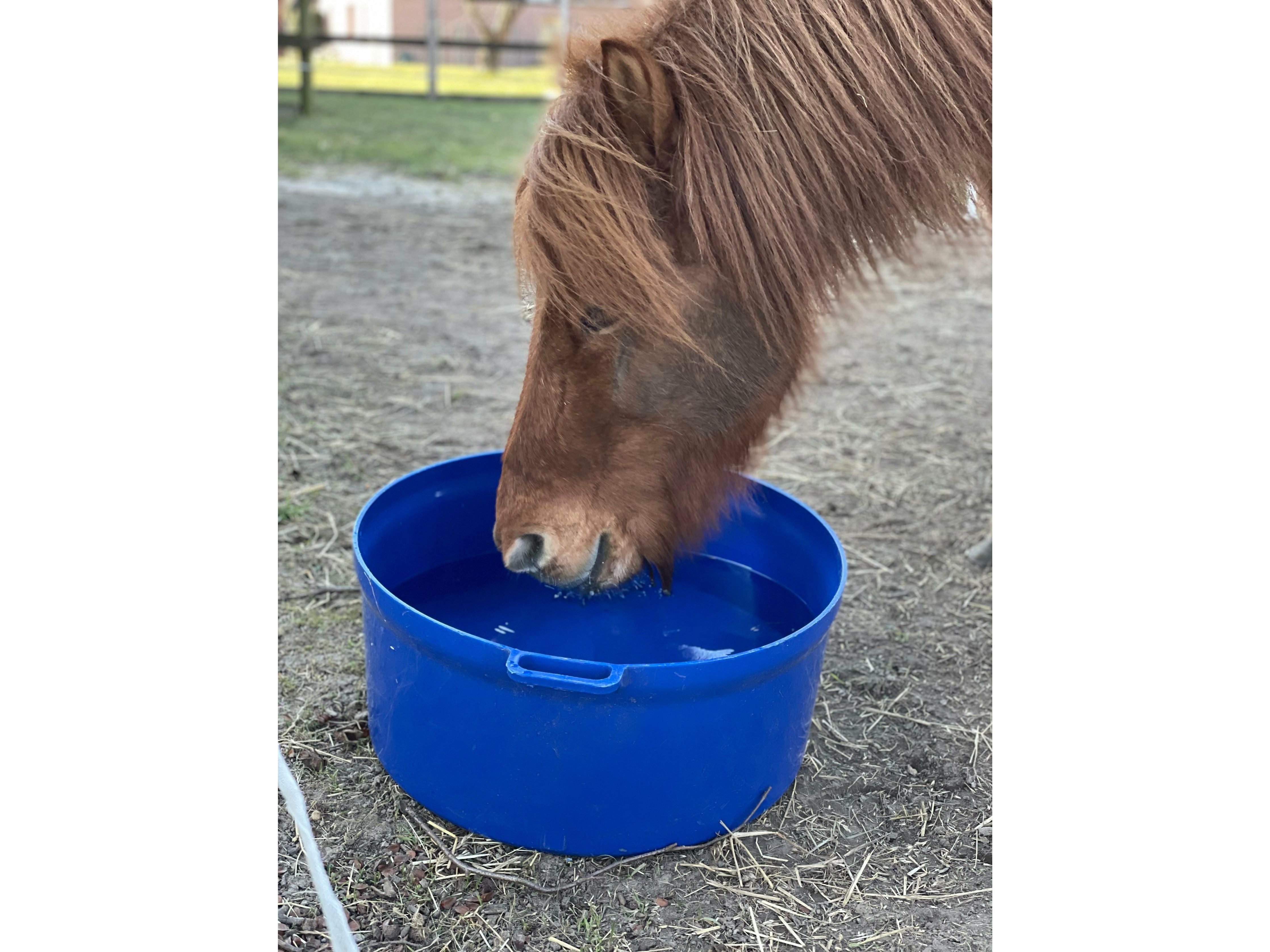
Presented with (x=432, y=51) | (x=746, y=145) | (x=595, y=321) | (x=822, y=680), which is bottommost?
(x=822, y=680)

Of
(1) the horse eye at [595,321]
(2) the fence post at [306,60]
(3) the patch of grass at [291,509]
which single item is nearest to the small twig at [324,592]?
(3) the patch of grass at [291,509]

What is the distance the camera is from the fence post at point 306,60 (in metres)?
10.2

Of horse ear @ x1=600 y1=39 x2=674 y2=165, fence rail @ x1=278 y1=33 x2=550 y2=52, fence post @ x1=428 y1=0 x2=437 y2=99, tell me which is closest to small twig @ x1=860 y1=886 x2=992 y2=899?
horse ear @ x1=600 y1=39 x2=674 y2=165

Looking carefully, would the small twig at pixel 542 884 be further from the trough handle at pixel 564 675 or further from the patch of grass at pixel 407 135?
the patch of grass at pixel 407 135

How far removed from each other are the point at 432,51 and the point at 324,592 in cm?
1176

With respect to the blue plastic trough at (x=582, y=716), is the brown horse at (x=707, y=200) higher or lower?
higher

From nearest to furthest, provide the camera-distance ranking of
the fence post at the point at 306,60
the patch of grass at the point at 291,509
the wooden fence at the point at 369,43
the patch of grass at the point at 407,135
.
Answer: the patch of grass at the point at 291,509
the patch of grass at the point at 407,135
the fence post at the point at 306,60
the wooden fence at the point at 369,43

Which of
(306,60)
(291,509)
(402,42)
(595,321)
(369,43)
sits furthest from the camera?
(369,43)

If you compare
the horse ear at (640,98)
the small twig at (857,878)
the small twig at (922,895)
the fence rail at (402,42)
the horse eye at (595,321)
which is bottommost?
the small twig at (922,895)

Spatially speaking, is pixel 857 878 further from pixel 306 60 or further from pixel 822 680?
pixel 306 60

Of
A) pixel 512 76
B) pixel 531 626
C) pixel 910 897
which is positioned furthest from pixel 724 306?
pixel 512 76

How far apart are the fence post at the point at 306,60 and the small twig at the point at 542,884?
10.0 metres

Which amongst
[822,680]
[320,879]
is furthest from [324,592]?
[320,879]

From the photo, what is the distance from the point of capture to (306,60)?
1032 cm
